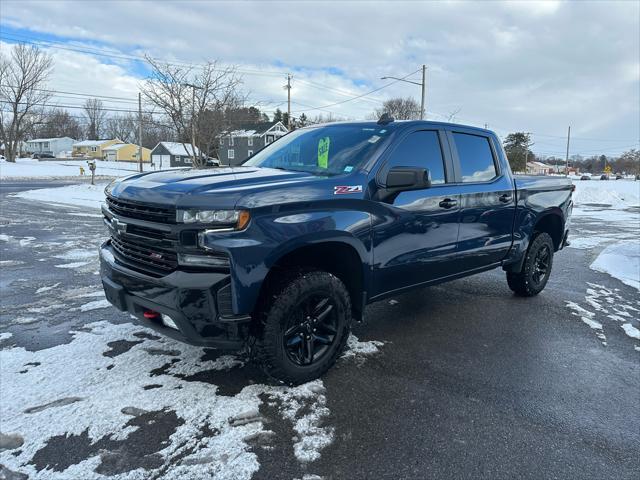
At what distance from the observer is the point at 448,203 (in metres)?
4.13

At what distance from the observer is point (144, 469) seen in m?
2.38

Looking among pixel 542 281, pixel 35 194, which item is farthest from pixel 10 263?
pixel 35 194

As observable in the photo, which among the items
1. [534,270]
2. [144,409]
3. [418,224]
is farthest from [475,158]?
[144,409]

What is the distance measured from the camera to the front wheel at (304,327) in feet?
9.88

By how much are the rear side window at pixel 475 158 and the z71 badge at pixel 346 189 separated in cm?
154

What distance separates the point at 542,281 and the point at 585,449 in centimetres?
357

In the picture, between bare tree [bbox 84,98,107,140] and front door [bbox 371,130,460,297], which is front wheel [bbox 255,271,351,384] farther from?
bare tree [bbox 84,98,107,140]

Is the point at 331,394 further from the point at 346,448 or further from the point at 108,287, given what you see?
the point at 108,287

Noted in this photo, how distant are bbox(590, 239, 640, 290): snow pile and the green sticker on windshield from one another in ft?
17.4

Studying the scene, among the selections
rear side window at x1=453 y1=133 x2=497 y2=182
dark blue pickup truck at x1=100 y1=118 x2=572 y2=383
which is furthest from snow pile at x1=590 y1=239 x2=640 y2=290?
dark blue pickup truck at x1=100 y1=118 x2=572 y2=383

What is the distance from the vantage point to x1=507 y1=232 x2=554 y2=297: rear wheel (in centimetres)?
566

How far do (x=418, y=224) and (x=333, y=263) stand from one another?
85cm

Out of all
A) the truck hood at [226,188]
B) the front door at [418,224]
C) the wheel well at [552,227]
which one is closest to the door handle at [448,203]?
the front door at [418,224]

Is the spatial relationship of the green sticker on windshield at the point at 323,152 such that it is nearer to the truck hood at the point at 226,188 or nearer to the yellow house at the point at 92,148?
the truck hood at the point at 226,188
